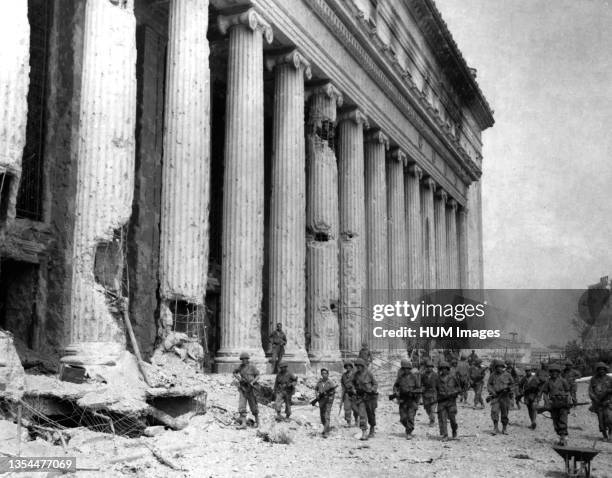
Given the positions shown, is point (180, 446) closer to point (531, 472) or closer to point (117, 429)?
point (117, 429)

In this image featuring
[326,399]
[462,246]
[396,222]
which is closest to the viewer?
[326,399]

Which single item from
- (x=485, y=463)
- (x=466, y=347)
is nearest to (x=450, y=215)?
(x=466, y=347)

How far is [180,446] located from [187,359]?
13.1 ft

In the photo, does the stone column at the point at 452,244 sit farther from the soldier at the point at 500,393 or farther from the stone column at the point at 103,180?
the stone column at the point at 103,180

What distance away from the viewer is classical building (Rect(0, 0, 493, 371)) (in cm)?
1247

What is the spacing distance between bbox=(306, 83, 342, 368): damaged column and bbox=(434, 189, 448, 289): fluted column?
15710 millimetres

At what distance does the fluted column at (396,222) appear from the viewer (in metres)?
29.9

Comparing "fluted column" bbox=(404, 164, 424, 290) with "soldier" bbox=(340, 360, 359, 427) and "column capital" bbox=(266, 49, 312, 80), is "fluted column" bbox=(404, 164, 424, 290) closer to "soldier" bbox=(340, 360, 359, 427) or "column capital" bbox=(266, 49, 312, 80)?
"column capital" bbox=(266, 49, 312, 80)

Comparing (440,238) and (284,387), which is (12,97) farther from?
(440,238)

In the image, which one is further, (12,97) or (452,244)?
(452,244)

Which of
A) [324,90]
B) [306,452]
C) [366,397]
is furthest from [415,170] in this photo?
[306,452]

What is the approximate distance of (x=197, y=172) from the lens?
15.2 metres

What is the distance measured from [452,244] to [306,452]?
30444mm

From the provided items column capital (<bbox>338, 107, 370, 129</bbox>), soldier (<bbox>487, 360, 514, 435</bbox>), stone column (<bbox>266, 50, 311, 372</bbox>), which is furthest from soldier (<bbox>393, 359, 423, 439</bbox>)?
column capital (<bbox>338, 107, 370, 129</bbox>)
